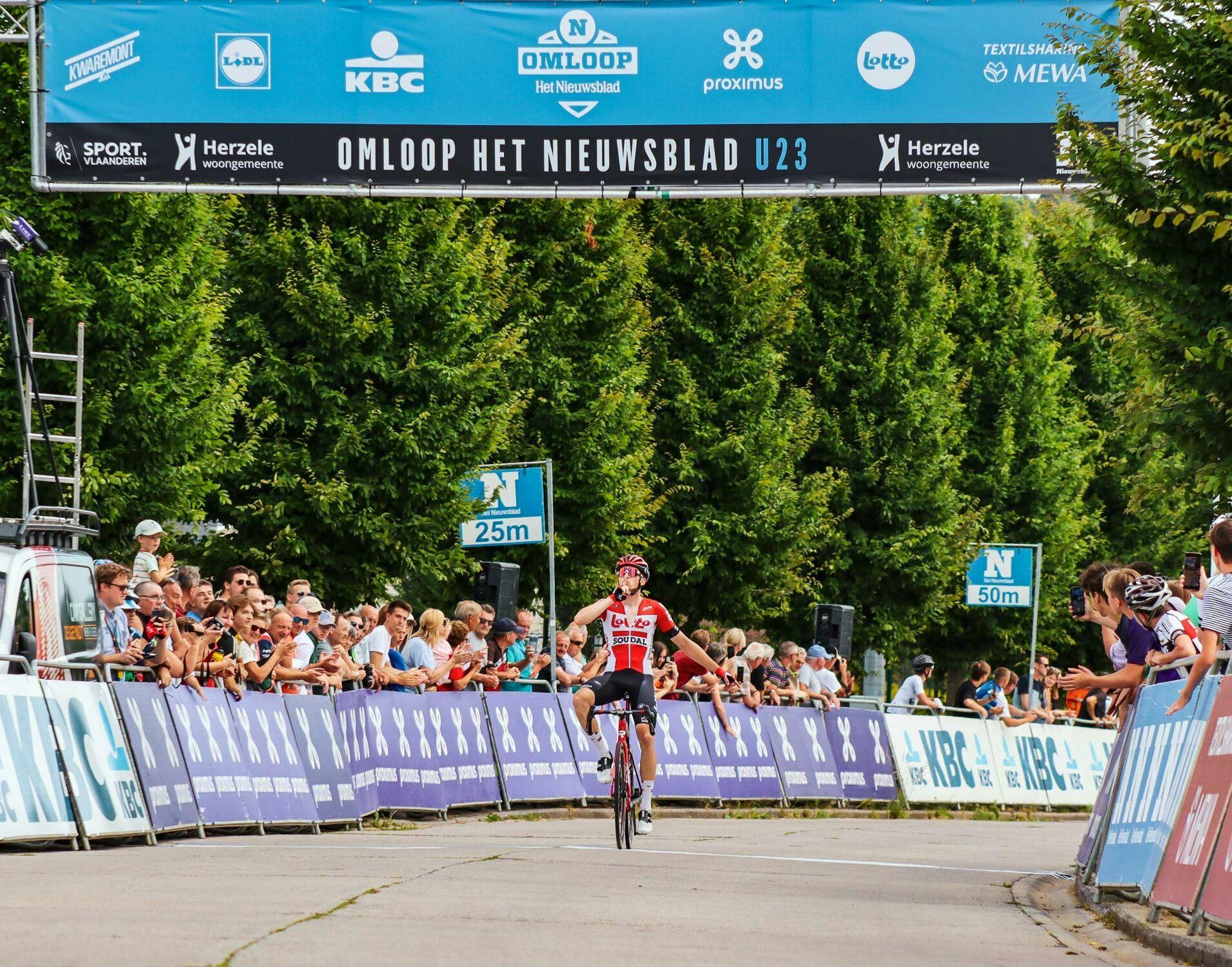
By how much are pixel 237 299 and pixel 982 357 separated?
22.9 metres

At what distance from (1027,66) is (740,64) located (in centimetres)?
266

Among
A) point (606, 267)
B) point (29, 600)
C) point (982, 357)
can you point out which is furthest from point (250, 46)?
point (982, 357)

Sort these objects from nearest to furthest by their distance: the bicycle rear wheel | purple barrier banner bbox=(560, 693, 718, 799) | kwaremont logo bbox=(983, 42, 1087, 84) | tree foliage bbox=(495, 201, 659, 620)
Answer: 1. the bicycle rear wheel
2. kwaremont logo bbox=(983, 42, 1087, 84)
3. purple barrier banner bbox=(560, 693, 718, 799)
4. tree foliage bbox=(495, 201, 659, 620)

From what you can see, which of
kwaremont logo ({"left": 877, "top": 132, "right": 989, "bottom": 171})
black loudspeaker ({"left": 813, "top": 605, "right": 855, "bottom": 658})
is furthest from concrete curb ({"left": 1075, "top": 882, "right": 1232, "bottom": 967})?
black loudspeaker ({"left": 813, "top": 605, "right": 855, "bottom": 658})

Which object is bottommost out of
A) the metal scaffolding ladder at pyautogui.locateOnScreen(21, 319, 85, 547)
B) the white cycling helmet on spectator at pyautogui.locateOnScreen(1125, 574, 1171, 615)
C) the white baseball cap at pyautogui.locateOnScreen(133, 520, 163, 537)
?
the white cycling helmet on spectator at pyautogui.locateOnScreen(1125, 574, 1171, 615)

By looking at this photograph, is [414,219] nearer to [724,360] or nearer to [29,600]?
[724,360]

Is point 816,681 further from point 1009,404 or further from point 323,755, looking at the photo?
point 1009,404

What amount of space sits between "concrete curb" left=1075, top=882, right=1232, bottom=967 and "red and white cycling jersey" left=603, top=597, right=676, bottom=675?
4.71 metres

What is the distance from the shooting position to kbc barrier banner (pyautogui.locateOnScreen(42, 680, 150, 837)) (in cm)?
1416

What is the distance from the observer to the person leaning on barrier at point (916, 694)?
28.6 meters

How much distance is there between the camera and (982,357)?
1866 inches

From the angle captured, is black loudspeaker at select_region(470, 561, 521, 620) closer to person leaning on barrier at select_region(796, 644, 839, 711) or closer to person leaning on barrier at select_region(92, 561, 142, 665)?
person leaning on barrier at select_region(796, 644, 839, 711)

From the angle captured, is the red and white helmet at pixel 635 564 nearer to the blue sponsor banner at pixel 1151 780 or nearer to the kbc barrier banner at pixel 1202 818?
the blue sponsor banner at pixel 1151 780

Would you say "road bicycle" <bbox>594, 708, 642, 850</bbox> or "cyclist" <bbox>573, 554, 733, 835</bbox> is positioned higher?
"cyclist" <bbox>573, 554, 733, 835</bbox>
